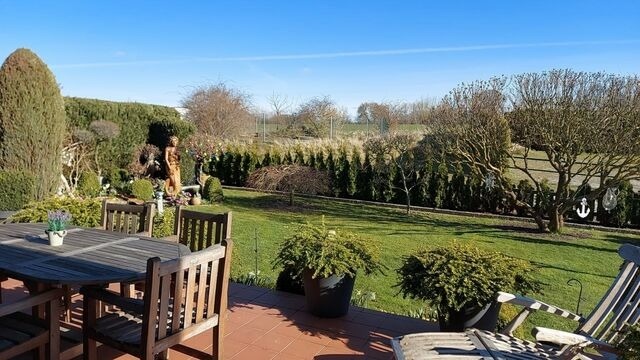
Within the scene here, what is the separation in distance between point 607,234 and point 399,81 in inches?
366

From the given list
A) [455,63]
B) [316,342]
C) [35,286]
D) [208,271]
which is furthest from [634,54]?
[35,286]

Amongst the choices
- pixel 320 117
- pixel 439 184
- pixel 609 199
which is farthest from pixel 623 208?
pixel 320 117

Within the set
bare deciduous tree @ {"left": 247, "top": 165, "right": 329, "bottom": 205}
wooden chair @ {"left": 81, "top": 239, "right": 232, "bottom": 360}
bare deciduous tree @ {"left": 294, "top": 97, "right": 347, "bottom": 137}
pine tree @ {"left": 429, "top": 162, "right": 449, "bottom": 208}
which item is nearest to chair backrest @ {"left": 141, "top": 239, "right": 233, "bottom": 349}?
wooden chair @ {"left": 81, "top": 239, "right": 232, "bottom": 360}

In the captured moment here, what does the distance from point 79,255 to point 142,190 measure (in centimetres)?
705

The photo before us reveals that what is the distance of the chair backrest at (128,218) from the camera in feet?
11.2

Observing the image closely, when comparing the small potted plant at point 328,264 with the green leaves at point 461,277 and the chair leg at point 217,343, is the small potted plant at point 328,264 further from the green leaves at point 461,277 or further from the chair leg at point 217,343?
the chair leg at point 217,343

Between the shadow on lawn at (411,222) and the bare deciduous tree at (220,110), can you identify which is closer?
the shadow on lawn at (411,222)

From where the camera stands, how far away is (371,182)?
37.7ft

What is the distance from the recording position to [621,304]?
2475 millimetres

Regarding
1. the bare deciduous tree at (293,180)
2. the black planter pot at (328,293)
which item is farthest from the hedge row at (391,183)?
the black planter pot at (328,293)

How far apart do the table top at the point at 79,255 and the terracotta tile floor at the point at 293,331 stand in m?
0.65

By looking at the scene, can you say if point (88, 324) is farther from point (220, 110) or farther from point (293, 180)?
point (220, 110)

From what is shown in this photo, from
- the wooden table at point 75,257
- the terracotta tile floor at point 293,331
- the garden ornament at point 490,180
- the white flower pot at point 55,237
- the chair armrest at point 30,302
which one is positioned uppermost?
the garden ornament at point 490,180

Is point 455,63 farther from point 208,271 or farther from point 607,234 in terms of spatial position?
point 208,271
